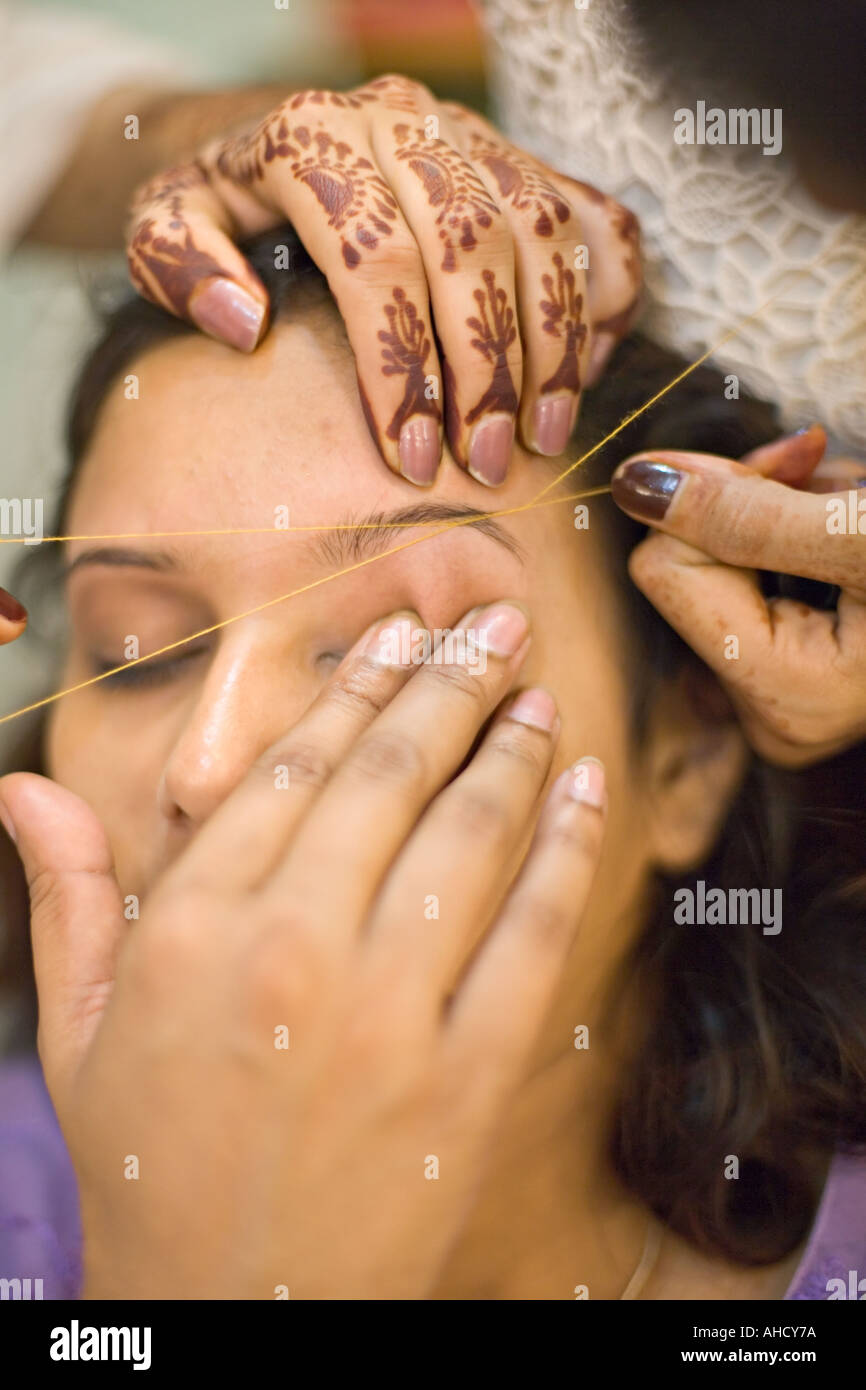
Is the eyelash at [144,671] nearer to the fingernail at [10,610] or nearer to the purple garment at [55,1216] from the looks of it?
the fingernail at [10,610]

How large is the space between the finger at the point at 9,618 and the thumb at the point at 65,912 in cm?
10

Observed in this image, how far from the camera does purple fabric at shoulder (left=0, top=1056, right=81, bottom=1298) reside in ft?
→ 2.27

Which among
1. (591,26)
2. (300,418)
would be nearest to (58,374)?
(300,418)

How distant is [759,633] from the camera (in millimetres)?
630

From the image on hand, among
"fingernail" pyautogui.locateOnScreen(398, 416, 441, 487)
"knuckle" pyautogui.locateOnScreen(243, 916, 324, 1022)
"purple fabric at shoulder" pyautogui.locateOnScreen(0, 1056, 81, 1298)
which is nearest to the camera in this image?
"knuckle" pyautogui.locateOnScreen(243, 916, 324, 1022)

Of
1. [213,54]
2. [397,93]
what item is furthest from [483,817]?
[213,54]

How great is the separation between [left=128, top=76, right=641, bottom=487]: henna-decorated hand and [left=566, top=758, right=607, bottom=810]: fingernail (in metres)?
0.19

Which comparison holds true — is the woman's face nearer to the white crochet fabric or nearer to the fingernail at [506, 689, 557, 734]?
the fingernail at [506, 689, 557, 734]

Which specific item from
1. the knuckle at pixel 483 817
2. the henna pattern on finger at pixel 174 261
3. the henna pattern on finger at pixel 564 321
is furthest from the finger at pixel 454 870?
the henna pattern on finger at pixel 174 261

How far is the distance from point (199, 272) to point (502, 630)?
0.30 metres

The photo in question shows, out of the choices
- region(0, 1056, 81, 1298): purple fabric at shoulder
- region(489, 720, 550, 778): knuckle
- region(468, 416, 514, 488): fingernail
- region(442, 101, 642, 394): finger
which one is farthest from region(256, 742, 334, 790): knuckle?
region(0, 1056, 81, 1298): purple fabric at shoulder

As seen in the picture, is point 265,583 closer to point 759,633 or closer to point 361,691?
point 361,691

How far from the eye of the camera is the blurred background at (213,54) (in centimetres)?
75

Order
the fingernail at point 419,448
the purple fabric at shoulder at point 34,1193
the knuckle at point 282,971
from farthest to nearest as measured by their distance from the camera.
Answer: the purple fabric at shoulder at point 34,1193 < the fingernail at point 419,448 < the knuckle at point 282,971
